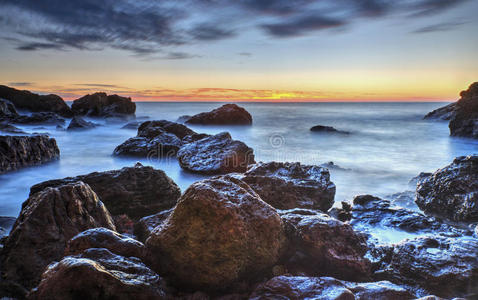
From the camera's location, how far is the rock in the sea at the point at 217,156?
8.96 m

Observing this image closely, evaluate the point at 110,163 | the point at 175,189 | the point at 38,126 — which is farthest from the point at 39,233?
the point at 38,126

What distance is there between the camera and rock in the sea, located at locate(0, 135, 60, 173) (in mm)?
9086

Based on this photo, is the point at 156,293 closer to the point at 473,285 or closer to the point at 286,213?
the point at 286,213

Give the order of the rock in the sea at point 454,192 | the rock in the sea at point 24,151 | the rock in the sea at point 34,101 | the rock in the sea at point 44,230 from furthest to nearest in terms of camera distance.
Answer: the rock in the sea at point 34,101
the rock in the sea at point 24,151
the rock in the sea at point 454,192
the rock in the sea at point 44,230

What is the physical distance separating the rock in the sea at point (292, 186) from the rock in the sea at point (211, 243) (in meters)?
2.33

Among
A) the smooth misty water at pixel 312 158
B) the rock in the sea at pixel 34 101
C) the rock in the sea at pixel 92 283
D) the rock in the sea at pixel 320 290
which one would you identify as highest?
the rock in the sea at pixel 34 101

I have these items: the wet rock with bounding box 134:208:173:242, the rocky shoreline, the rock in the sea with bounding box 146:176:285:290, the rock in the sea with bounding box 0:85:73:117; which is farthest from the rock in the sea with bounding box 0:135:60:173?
the rock in the sea with bounding box 0:85:73:117

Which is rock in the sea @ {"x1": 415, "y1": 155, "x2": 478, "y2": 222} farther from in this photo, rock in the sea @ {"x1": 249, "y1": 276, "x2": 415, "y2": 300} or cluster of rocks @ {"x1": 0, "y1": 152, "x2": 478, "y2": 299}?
rock in the sea @ {"x1": 249, "y1": 276, "x2": 415, "y2": 300}

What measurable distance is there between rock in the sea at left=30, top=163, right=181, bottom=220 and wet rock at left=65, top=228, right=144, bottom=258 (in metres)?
2.47

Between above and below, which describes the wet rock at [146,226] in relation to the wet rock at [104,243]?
below

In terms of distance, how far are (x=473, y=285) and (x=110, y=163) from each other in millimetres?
11287

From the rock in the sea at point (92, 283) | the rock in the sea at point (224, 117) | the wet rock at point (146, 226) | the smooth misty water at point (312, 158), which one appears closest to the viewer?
the rock in the sea at point (92, 283)

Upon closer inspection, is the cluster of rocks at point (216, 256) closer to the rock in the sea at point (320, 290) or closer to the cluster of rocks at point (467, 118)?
the rock in the sea at point (320, 290)

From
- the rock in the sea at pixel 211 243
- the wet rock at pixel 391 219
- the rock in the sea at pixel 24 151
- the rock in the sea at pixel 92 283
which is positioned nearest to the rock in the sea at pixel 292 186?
the wet rock at pixel 391 219
